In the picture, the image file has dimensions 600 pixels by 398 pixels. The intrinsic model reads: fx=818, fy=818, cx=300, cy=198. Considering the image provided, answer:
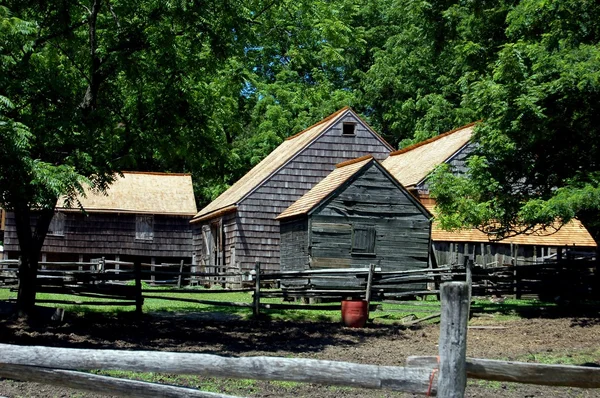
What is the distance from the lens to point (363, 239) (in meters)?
28.7

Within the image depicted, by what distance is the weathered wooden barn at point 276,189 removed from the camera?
34875 millimetres

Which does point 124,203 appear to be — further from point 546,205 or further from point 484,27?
point 546,205

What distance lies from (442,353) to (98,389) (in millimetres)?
2840

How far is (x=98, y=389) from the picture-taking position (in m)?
6.78

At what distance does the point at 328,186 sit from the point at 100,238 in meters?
15.4

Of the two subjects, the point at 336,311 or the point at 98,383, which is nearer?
the point at 98,383

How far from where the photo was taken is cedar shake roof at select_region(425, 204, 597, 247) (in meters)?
30.6

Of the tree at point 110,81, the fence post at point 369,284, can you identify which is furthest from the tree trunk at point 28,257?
the fence post at point 369,284

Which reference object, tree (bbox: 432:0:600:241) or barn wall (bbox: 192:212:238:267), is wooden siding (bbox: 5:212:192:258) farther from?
tree (bbox: 432:0:600:241)

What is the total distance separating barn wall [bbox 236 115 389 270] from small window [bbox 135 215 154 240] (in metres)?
7.55

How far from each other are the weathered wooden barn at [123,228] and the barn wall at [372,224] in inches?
551

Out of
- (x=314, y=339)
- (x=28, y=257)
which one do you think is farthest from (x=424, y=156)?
(x=28, y=257)

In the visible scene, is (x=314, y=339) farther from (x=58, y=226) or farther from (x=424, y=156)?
(x=58, y=226)

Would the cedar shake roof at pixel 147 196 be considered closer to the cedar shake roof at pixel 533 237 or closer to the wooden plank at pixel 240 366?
the cedar shake roof at pixel 533 237
